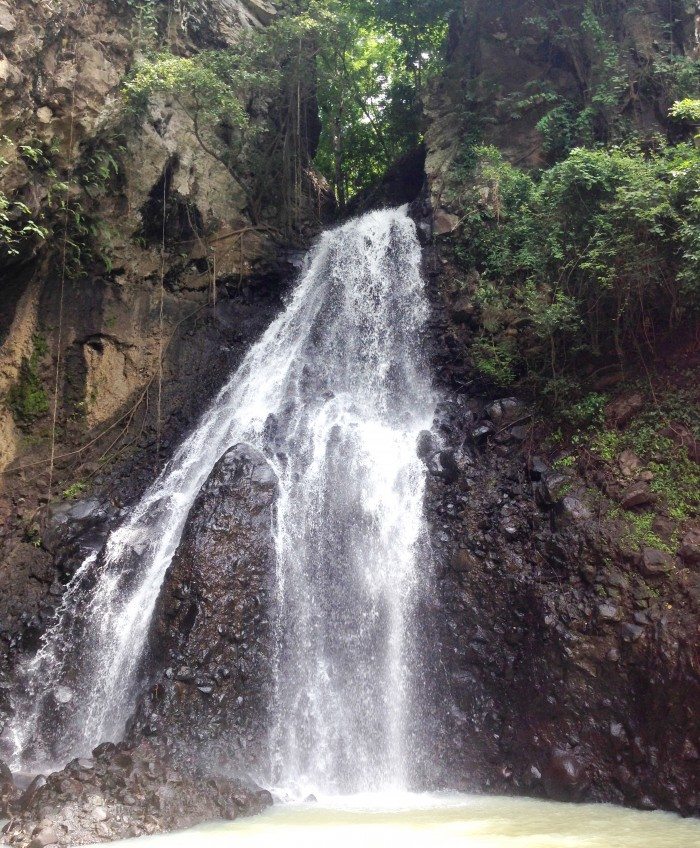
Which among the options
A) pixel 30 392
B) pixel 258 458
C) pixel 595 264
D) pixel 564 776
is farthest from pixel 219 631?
pixel 595 264

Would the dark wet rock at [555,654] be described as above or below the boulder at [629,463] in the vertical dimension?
below

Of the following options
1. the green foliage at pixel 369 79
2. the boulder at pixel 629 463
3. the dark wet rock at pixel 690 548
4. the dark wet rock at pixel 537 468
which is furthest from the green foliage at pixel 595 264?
the green foliage at pixel 369 79

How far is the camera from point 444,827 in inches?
240

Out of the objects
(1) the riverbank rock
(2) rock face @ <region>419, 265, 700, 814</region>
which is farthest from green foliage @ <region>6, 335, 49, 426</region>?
(2) rock face @ <region>419, 265, 700, 814</region>

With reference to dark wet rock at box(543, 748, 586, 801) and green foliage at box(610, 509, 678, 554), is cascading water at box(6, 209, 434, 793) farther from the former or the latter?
green foliage at box(610, 509, 678, 554)

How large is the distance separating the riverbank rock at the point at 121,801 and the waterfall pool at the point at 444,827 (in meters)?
0.25

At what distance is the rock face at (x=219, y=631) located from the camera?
8.12 meters

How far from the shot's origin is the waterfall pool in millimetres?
5586

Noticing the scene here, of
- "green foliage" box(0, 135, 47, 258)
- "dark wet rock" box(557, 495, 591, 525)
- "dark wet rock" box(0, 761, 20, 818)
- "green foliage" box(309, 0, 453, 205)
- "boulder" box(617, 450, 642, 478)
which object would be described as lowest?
"dark wet rock" box(0, 761, 20, 818)

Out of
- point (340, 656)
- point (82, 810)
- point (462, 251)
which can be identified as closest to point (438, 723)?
point (340, 656)

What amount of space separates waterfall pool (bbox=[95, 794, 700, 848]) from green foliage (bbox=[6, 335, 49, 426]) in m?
8.64

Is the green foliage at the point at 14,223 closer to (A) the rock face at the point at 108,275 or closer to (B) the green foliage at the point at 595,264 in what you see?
(A) the rock face at the point at 108,275

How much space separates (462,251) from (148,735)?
34.8 feet

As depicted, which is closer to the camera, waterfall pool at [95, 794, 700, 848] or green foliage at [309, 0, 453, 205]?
waterfall pool at [95, 794, 700, 848]
